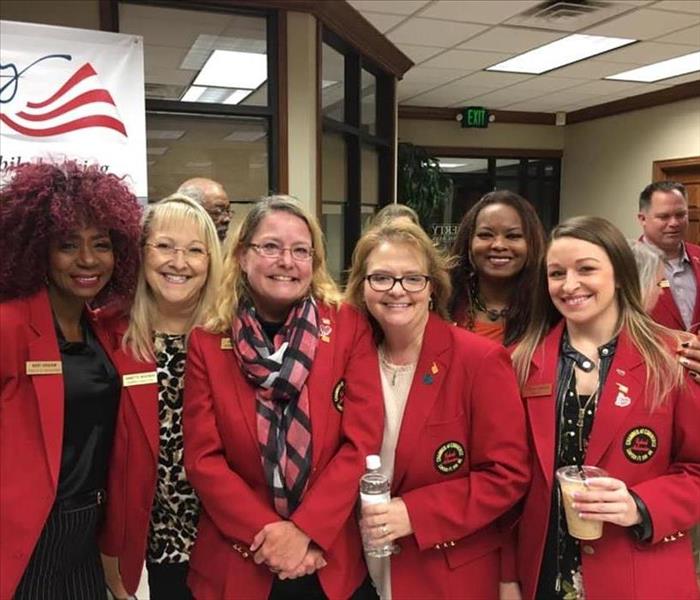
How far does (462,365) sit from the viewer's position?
1.61 metres

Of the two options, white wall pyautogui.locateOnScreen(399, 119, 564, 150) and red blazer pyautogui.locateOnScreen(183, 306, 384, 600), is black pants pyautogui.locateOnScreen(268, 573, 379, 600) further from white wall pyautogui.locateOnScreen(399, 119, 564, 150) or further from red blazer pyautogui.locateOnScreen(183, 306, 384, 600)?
white wall pyautogui.locateOnScreen(399, 119, 564, 150)

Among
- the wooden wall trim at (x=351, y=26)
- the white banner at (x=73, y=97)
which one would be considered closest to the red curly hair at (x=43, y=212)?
the white banner at (x=73, y=97)

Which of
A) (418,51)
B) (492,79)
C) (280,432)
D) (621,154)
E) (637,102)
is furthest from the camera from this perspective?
(621,154)

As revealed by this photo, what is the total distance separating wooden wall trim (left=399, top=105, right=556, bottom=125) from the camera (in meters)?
8.28

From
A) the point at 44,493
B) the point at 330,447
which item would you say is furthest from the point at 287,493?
the point at 44,493

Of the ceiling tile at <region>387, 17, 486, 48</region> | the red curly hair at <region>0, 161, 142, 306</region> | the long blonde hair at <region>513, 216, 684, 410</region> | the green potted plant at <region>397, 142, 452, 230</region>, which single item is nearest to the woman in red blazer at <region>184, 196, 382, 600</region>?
the red curly hair at <region>0, 161, 142, 306</region>

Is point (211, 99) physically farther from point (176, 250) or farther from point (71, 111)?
point (176, 250)

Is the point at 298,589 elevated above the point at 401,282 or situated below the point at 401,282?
below

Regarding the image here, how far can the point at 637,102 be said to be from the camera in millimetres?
7684

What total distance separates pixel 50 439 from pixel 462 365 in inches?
39.2

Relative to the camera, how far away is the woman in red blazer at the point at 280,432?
1.51 metres

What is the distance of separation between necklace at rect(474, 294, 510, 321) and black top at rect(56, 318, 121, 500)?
116 cm

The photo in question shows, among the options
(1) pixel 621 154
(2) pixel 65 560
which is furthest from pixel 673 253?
(1) pixel 621 154

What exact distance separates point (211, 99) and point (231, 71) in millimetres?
253
